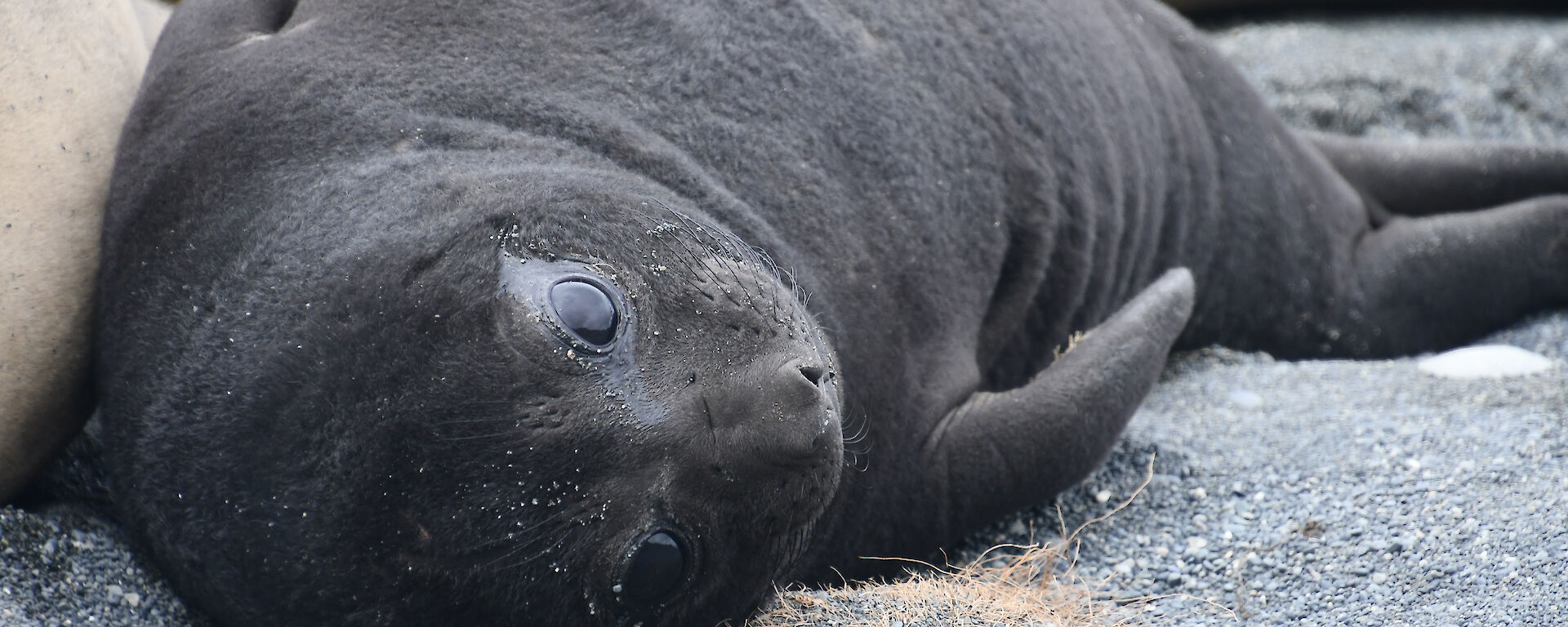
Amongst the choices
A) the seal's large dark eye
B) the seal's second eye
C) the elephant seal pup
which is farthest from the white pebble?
the seal's second eye

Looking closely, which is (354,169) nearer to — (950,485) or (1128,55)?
(950,485)

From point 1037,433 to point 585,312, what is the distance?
123 cm

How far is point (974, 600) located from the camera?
234cm

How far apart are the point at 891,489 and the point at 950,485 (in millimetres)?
149

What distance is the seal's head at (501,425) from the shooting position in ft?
6.08

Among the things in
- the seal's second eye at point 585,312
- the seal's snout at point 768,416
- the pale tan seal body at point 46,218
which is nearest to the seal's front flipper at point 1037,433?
the seal's snout at point 768,416

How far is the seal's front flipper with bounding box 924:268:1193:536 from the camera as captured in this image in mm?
2752

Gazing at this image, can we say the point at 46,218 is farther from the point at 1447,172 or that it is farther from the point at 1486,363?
the point at 1447,172

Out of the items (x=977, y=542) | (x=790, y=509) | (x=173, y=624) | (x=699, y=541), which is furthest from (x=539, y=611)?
(x=977, y=542)

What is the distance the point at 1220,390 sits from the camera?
3.51 metres

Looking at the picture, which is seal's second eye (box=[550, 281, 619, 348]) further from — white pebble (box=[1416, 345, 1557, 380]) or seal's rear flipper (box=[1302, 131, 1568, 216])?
seal's rear flipper (box=[1302, 131, 1568, 216])

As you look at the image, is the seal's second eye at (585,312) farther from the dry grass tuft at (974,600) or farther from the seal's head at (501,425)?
the dry grass tuft at (974,600)

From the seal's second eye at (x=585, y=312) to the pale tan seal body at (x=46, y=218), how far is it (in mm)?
1125

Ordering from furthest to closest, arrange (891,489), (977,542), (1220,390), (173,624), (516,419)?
(1220,390) → (977,542) → (891,489) → (173,624) → (516,419)
